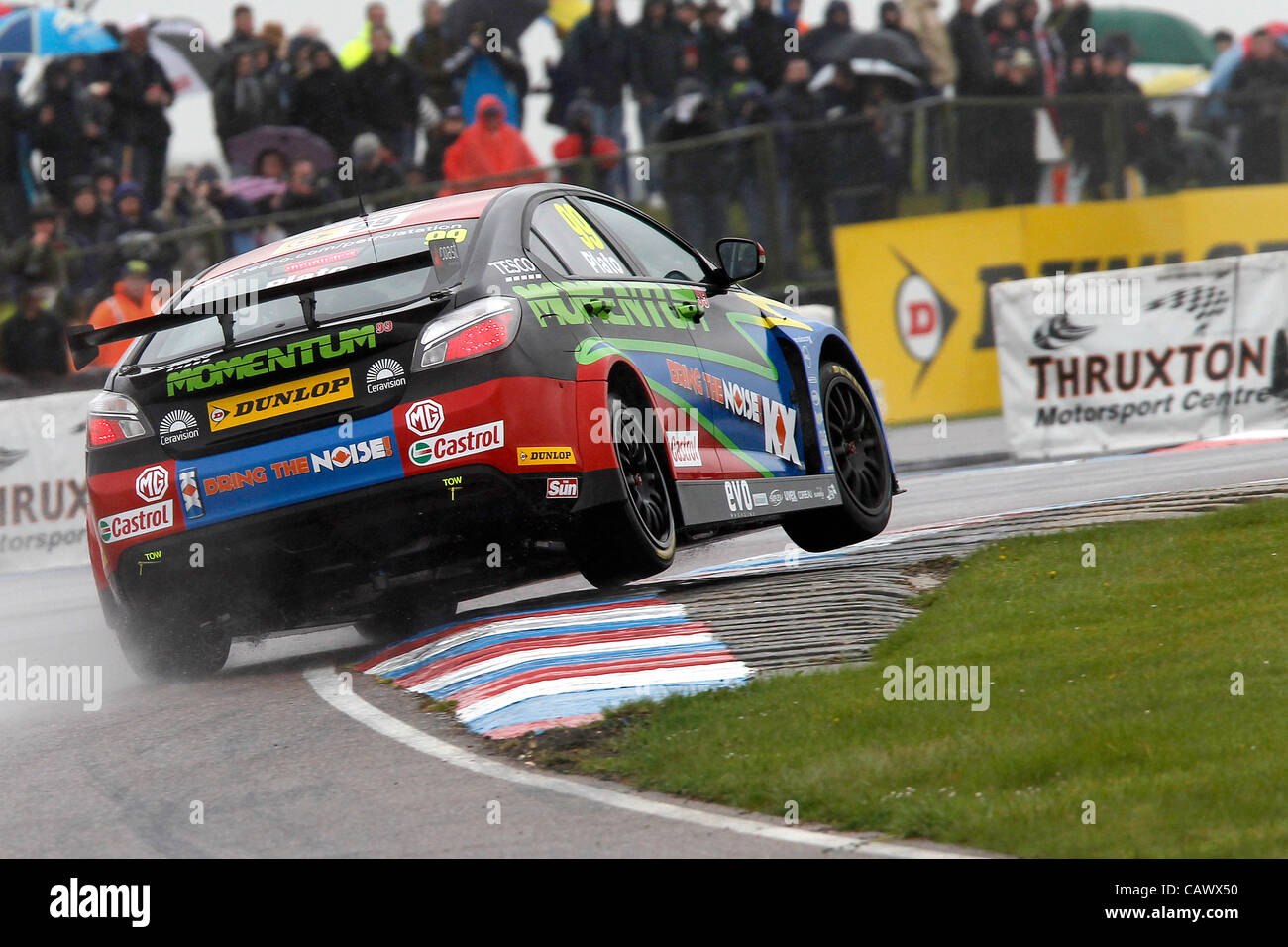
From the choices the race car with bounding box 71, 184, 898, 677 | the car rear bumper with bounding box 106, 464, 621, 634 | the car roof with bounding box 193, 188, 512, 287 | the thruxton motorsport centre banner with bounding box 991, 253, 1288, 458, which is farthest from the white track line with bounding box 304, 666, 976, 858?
the thruxton motorsport centre banner with bounding box 991, 253, 1288, 458

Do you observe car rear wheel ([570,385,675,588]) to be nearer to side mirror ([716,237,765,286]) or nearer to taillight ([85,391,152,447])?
side mirror ([716,237,765,286])

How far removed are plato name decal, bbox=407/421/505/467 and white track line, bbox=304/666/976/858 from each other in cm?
92

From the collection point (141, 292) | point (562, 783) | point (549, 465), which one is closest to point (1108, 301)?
point (141, 292)

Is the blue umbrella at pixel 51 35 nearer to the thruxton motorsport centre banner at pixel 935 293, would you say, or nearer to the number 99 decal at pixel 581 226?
the thruxton motorsport centre banner at pixel 935 293

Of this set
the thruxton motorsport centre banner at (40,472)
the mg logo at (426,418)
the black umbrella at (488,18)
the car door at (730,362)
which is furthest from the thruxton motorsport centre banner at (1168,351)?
the mg logo at (426,418)

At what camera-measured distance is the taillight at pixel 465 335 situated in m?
7.27

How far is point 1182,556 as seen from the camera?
838 centimetres

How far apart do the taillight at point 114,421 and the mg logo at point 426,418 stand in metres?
1.09

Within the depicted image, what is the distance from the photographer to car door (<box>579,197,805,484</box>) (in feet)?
28.3

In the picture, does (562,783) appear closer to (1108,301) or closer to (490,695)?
(490,695)

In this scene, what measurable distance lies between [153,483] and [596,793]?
8.78 ft

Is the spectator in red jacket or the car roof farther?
the spectator in red jacket
